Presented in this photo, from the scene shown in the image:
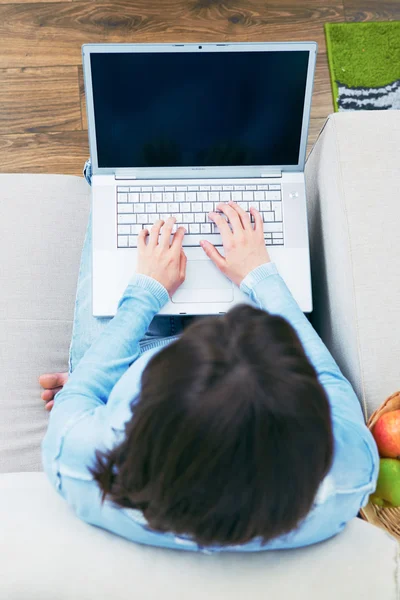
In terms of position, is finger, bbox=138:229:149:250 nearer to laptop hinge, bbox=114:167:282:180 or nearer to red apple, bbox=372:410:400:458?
laptop hinge, bbox=114:167:282:180

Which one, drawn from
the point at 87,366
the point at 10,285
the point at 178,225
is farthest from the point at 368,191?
the point at 10,285

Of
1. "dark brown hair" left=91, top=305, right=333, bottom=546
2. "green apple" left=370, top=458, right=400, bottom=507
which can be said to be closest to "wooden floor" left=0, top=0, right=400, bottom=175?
"green apple" left=370, top=458, right=400, bottom=507

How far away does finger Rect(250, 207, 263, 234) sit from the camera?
1006mm

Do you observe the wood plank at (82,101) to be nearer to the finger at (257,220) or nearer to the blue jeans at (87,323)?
the blue jeans at (87,323)

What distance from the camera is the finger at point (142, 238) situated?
3.27 ft

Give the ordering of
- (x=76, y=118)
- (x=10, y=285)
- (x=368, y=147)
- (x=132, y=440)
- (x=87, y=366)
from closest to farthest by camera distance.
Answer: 1. (x=132, y=440)
2. (x=87, y=366)
3. (x=368, y=147)
4. (x=10, y=285)
5. (x=76, y=118)

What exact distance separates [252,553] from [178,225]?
545 millimetres

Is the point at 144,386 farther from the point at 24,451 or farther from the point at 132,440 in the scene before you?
the point at 24,451

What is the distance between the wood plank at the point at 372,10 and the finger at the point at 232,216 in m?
0.97

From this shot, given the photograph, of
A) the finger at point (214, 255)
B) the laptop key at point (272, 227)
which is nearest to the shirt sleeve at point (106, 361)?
the finger at point (214, 255)

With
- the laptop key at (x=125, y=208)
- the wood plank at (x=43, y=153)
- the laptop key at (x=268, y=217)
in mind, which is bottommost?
the laptop key at (x=268, y=217)

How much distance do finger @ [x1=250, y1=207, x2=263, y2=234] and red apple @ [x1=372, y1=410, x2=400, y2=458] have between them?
1.21 ft

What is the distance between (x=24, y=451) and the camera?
1027 millimetres

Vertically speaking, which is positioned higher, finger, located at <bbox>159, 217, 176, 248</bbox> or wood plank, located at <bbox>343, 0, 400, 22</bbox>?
wood plank, located at <bbox>343, 0, 400, 22</bbox>
